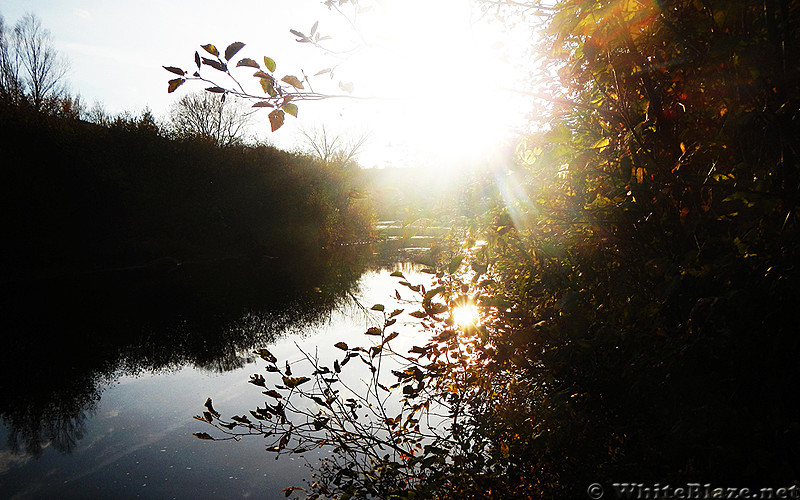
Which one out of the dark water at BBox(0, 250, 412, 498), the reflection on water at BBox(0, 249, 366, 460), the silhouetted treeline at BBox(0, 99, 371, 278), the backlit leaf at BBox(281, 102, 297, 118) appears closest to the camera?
the backlit leaf at BBox(281, 102, 297, 118)

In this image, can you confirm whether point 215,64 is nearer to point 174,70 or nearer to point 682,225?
point 174,70

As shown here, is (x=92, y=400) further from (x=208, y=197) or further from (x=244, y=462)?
(x=208, y=197)

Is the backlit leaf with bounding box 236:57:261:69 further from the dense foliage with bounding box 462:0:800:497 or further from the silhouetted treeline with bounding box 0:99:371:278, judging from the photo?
the silhouetted treeline with bounding box 0:99:371:278

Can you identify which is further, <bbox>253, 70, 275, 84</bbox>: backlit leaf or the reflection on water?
the reflection on water

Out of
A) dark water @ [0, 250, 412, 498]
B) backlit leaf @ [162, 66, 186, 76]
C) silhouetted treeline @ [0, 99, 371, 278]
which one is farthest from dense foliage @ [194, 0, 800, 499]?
silhouetted treeline @ [0, 99, 371, 278]

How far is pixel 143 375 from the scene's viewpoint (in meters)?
7.90

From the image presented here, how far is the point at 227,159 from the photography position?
26.1 metres

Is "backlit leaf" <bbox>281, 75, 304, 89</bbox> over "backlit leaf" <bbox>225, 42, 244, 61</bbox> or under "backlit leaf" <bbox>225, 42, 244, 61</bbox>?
under

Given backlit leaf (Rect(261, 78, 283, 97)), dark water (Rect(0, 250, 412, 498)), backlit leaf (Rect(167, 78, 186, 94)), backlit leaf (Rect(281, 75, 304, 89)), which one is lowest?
dark water (Rect(0, 250, 412, 498))

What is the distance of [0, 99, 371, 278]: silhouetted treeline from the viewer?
1802 centimetres

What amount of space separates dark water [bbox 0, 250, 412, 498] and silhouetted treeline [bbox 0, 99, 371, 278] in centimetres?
324

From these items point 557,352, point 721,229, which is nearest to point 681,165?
point 721,229

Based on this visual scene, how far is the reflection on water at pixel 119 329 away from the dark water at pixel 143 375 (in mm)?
29

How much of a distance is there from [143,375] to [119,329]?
11.0 feet
